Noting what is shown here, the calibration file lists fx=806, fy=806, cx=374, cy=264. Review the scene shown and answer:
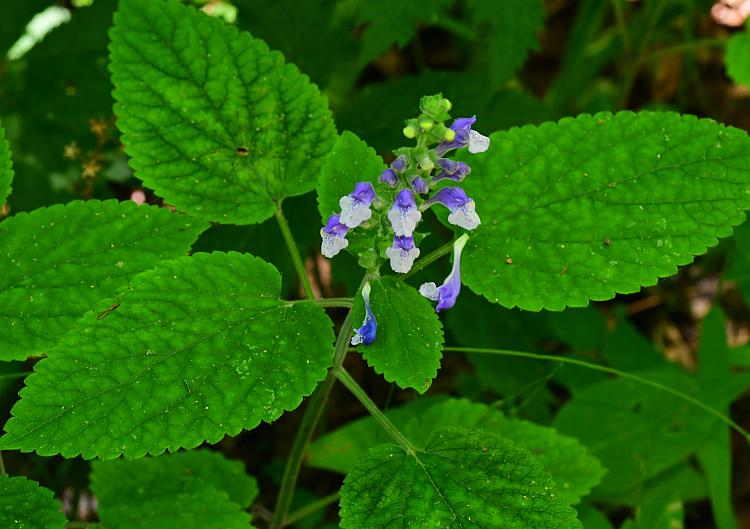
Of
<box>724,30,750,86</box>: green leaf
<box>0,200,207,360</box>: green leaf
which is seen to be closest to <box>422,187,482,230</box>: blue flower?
<box>0,200,207,360</box>: green leaf

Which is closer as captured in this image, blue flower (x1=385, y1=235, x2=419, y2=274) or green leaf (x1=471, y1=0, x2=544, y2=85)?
blue flower (x1=385, y1=235, x2=419, y2=274)

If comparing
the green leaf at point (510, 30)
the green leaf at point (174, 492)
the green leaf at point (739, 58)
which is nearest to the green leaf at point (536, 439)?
the green leaf at point (174, 492)

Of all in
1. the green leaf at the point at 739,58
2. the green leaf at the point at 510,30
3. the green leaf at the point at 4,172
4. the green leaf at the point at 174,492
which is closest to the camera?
the green leaf at the point at 4,172

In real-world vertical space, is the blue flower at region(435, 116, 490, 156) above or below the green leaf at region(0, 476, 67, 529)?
above

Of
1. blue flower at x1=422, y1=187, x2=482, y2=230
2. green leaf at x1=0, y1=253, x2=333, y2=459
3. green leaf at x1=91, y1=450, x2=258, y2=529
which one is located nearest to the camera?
green leaf at x1=0, y1=253, x2=333, y2=459

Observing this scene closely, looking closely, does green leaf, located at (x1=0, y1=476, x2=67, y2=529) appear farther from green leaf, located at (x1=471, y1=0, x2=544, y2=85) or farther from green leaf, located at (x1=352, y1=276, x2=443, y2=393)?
green leaf, located at (x1=471, y1=0, x2=544, y2=85)

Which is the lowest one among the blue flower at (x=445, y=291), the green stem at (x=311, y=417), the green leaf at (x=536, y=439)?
the green leaf at (x=536, y=439)

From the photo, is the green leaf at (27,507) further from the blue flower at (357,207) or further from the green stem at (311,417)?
the blue flower at (357,207)
